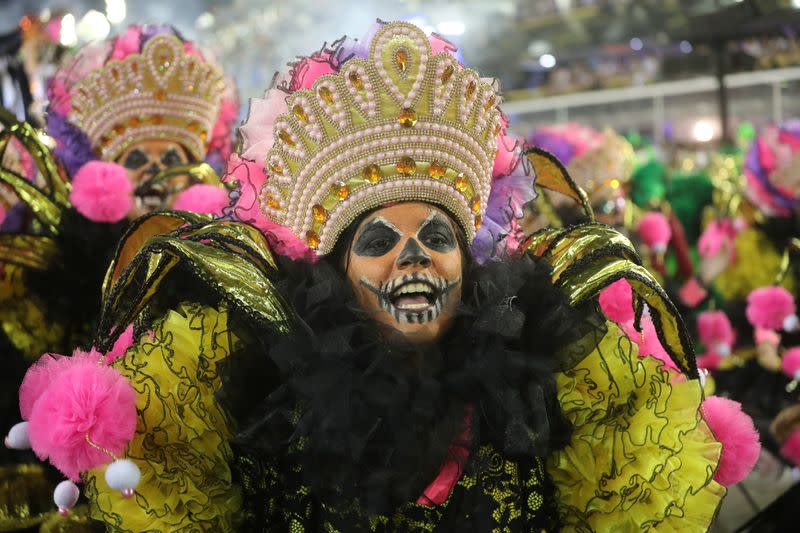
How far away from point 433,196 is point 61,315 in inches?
71.4

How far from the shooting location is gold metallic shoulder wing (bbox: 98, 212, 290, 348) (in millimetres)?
2064

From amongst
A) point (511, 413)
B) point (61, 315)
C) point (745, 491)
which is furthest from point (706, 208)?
point (511, 413)

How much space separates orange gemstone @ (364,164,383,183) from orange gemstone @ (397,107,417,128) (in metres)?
0.12

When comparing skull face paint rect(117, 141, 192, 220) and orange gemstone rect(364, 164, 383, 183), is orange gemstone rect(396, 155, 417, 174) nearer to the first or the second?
orange gemstone rect(364, 164, 383, 183)

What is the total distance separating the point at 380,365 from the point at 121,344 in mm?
678

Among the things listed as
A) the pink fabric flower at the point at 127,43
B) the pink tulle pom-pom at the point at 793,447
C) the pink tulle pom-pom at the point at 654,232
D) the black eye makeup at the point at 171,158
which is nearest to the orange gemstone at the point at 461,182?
the black eye makeup at the point at 171,158

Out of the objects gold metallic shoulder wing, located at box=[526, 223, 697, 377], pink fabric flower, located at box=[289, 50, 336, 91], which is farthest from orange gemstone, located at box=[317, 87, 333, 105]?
gold metallic shoulder wing, located at box=[526, 223, 697, 377]

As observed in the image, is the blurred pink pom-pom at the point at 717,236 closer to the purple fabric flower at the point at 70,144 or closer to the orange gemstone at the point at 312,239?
the purple fabric flower at the point at 70,144

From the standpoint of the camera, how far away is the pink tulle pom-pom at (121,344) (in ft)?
7.37

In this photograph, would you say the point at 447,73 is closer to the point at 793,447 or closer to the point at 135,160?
the point at 135,160

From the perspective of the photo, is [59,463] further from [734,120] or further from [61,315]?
[734,120]

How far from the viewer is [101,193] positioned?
3.37 meters

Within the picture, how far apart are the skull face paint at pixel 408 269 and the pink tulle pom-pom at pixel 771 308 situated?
10.3ft

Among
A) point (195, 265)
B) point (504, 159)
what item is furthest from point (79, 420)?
point (504, 159)
